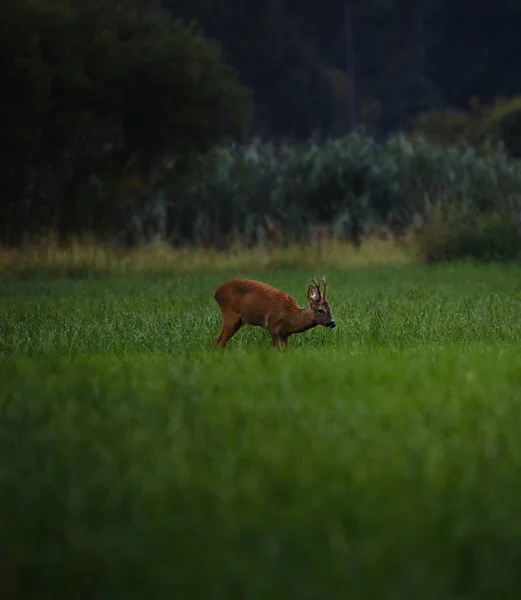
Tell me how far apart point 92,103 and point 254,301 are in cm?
1732

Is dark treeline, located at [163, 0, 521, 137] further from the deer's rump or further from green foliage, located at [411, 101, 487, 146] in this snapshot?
the deer's rump

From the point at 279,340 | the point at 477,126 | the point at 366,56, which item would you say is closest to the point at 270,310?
the point at 279,340

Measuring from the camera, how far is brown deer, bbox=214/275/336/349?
10297 mm

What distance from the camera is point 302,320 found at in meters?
10.4

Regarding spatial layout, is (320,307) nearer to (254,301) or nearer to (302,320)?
(302,320)

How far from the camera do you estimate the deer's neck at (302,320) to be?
10.4 metres

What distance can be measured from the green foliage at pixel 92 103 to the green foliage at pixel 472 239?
5324 millimetres

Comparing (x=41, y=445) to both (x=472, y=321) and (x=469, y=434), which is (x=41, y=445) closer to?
(x=469, y=434)

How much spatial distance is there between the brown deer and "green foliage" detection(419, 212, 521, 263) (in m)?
14.8

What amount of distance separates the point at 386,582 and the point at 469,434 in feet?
7.63

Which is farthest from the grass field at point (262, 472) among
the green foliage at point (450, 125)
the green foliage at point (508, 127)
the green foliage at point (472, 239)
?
the green foliage at point (450, 125)

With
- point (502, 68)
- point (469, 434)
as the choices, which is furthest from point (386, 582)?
point (502, 68)

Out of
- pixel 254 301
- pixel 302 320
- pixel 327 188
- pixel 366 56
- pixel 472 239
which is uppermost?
pixel 366 56

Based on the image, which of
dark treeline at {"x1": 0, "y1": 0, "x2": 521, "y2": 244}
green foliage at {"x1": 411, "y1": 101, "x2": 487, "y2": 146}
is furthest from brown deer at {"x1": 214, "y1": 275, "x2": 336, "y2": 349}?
green foliage at {"x1": 411, "y1": 101, "x2": 487, "y2": 146}
